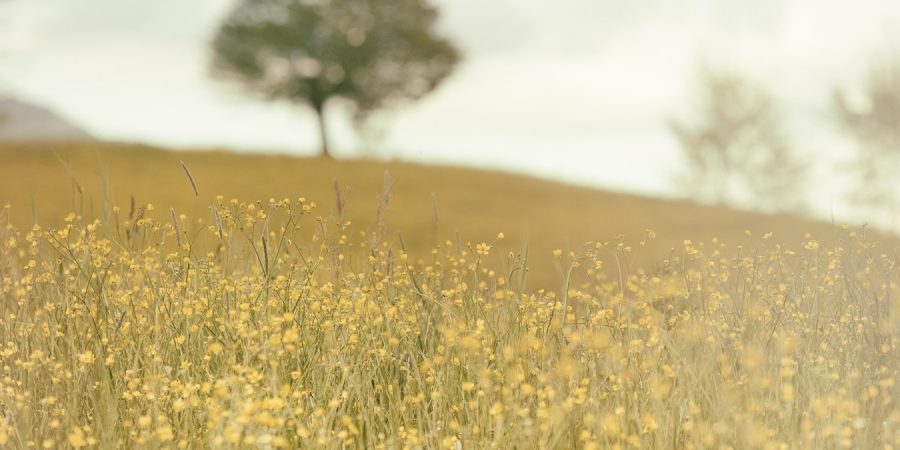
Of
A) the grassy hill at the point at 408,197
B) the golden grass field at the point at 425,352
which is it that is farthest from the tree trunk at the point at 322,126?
the golden grass field at the point at 425,352

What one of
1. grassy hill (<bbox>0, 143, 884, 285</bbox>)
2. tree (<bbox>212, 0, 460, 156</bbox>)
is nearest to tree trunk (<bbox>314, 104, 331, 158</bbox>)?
tree (<bbox>212, 0, 460, 156</bbox>)

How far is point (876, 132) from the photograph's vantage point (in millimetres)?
25688

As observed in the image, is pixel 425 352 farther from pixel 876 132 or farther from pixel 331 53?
pixel 331 53

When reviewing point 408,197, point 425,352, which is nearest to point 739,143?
point 408,197

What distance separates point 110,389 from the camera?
4.56 m

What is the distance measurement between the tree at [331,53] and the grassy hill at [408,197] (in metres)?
11.0

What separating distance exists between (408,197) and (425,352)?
1518cm

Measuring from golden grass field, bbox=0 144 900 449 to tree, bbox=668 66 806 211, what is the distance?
23.6 metres

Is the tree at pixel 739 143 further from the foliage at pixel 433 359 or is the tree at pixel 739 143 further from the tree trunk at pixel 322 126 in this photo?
the foliage at pixel 433 359

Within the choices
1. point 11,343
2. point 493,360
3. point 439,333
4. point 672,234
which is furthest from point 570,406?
point 672,234

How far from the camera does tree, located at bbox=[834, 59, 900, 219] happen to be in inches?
1000

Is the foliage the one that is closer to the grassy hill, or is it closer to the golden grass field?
the golden grass field

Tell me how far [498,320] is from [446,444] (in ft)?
3.82

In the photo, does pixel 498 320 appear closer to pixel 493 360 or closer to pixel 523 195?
pixel 493 360
